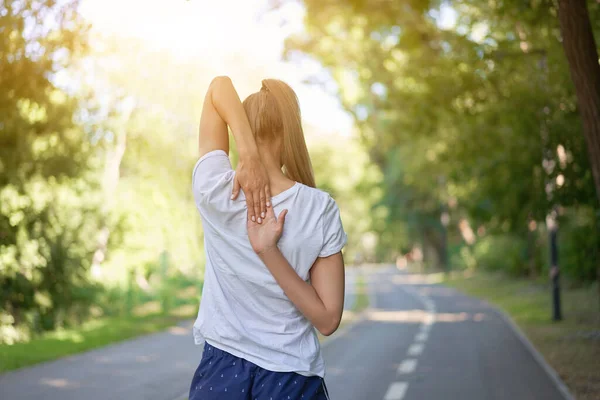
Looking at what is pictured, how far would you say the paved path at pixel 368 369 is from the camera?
359 inches

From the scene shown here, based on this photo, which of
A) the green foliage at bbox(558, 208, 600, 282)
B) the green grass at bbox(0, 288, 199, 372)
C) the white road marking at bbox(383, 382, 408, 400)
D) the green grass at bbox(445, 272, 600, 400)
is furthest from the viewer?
the green foliage at bbox(558, 208, 600, 282)

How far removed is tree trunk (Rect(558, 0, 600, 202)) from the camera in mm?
7090

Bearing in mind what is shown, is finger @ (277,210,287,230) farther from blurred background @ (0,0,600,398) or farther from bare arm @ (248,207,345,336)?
blurred background @ (0,0,600,398)

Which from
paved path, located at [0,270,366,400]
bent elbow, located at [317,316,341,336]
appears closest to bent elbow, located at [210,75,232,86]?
bent elbow, located at [317,316,341,336]

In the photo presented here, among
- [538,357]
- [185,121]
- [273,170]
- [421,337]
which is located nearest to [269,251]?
[273,170]

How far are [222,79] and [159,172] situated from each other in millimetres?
24939

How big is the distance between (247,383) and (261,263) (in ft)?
1.06

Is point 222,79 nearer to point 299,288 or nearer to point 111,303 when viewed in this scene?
point 299,288

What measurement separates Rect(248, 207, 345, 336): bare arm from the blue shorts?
163 mm

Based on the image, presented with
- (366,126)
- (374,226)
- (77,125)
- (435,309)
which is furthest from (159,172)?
(374,226)

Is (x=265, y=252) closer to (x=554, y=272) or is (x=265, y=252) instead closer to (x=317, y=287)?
(x=317, y=287)

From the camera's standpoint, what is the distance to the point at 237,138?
2.26m

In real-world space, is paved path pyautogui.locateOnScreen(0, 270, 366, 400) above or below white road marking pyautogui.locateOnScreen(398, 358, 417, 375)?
above

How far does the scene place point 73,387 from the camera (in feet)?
30.5
